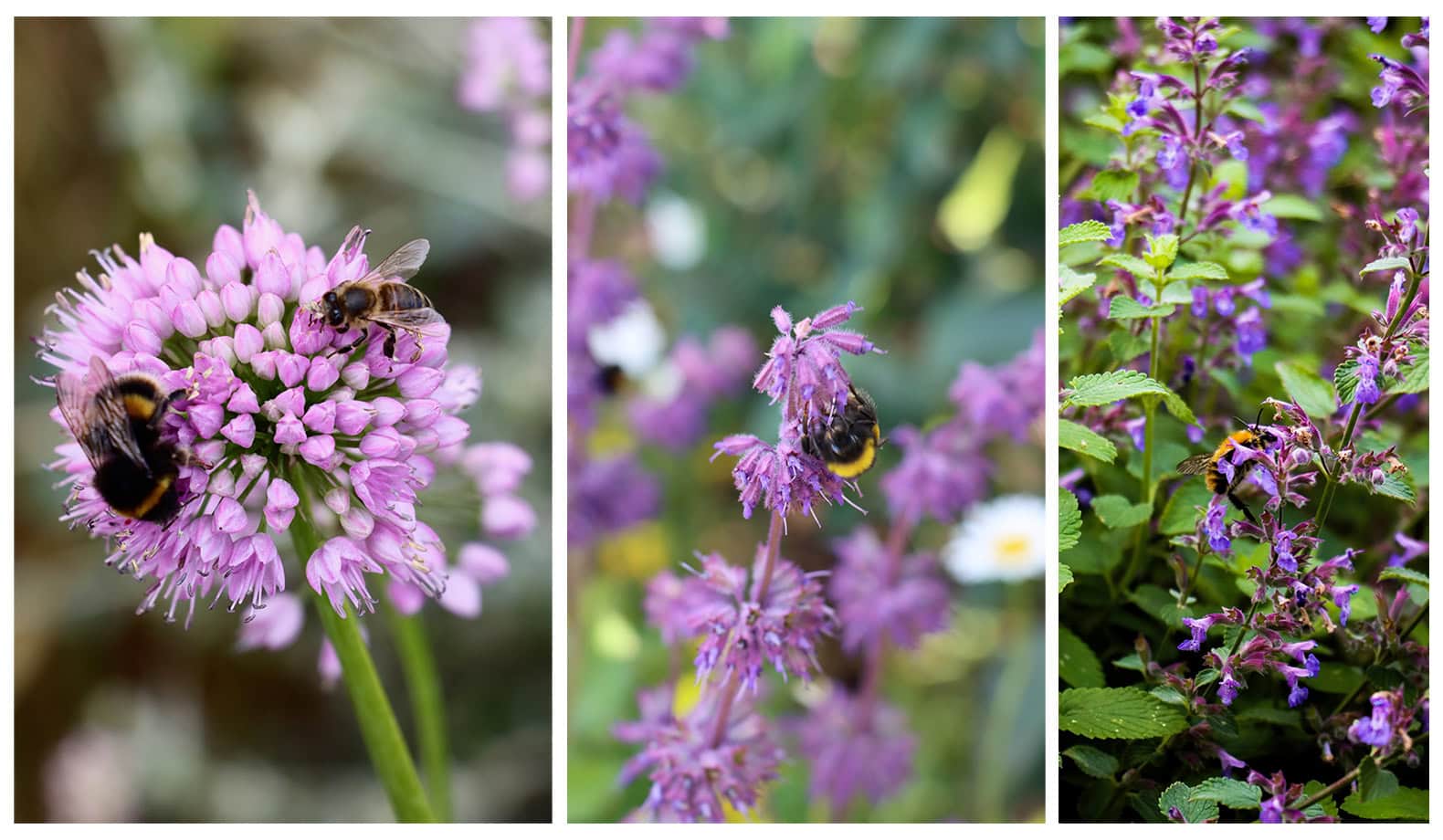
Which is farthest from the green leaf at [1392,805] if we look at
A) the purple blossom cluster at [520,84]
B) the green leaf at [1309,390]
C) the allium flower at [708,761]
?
the purple blossom cluster at [520,84]

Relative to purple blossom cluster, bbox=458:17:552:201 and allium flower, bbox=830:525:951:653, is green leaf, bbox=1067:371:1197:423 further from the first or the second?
purple blossom cluster, bbox=458:17:552:201

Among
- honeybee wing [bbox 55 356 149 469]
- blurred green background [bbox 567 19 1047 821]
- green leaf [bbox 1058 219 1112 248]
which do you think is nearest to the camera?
honeybee wing [bbox 55 356 149 469]

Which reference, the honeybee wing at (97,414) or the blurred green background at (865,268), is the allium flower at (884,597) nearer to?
the blurred green background at (865,268)

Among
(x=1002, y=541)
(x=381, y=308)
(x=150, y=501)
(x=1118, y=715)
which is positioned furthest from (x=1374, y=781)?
(x=150, y=501)

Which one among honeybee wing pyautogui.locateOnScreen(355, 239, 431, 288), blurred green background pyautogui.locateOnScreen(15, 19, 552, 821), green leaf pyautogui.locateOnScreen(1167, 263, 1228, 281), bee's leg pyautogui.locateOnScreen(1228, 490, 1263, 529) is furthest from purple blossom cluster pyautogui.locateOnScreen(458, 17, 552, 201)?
bee's leg pyautogui.locateOnScreen(1228, 490, 1263, 529)

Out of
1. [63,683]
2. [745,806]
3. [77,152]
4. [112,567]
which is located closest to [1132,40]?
[745,806]

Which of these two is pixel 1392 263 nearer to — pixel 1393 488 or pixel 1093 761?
pixel 1393 488
